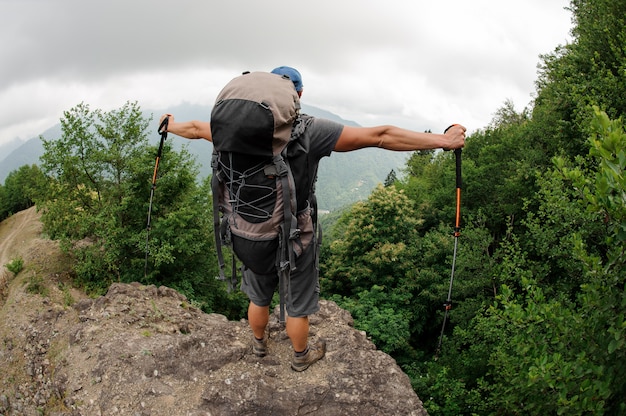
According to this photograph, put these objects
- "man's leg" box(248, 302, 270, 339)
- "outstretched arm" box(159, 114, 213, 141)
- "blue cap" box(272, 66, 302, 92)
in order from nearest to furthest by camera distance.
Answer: "blue cap" box(272, 66, 302, 92)
"outstretched arm" box(159, 114, 213, 141)
"man's leg" box(248, 302, 270, 339)

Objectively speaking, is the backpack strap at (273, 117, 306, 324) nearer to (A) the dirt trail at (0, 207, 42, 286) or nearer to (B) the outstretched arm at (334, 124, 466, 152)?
(B) the outstretched arm at (334, 124, 466, 152)

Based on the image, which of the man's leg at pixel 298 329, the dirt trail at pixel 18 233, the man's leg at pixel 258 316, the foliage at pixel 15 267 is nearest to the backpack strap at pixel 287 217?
the man's leg at pixel 298 329

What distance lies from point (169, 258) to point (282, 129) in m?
14.8

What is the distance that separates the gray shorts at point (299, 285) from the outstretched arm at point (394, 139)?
1.22m

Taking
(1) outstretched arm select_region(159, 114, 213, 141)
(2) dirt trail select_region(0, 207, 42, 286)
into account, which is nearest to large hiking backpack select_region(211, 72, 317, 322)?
(1) outstretched arm select_region(159, 114, 213, 141)

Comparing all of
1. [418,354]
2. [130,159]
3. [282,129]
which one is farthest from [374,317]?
[282,129]

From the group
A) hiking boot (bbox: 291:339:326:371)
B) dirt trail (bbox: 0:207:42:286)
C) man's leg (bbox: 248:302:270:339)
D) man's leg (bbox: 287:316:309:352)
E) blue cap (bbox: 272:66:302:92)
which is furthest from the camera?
dirt trail (bbox: 0:207:42:286)

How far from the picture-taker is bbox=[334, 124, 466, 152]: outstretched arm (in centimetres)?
352

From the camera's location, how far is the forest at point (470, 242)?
4.40 metres

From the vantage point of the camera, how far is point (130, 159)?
1802cm

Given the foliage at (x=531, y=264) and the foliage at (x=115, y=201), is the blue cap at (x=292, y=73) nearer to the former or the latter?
the foliage at (x=531, y=264)

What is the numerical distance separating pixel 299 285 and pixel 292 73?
2.20 metres

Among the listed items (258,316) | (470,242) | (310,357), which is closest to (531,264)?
(470,242)

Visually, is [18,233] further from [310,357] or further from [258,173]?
[258,173]
